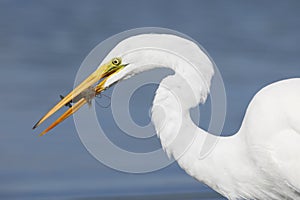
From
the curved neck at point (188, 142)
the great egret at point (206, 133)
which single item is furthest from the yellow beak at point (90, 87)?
the curved neck at point (188, 142)

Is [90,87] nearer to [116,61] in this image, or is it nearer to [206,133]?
[116,61]

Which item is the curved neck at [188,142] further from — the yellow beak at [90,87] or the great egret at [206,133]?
the yellow beak at [90,87]

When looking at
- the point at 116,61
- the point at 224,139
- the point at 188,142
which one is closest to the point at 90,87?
the point at 116,61

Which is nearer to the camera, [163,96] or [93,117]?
[163,96]

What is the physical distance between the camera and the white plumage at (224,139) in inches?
241

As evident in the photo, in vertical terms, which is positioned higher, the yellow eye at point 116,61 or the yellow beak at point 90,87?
the yellow eye at point 116,61

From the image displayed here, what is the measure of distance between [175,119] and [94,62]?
89 cm

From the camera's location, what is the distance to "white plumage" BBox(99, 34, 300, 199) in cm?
612

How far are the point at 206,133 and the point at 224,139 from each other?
14 cm

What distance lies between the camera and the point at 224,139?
21.2 ft

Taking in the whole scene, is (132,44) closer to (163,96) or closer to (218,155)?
(163,96)

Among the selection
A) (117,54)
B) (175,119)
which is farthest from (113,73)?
(175,119)

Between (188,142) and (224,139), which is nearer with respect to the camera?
(188,142)

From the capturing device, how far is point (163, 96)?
6102 mm
